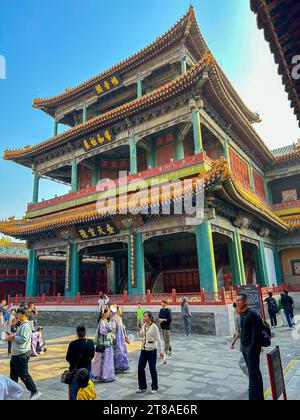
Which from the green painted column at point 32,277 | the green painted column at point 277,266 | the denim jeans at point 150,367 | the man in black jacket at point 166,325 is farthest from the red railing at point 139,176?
the green painted column at point 277,266

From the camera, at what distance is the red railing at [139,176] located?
41.9 ft

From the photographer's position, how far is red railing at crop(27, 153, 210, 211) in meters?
12.8

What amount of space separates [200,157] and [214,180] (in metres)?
2.33

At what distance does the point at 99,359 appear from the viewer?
19.0 ft

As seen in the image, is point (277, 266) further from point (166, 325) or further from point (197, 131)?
point (166, 325)

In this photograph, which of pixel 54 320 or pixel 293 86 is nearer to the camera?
pixel 293 86

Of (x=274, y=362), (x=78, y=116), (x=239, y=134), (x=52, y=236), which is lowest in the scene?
(x=274, y=362)

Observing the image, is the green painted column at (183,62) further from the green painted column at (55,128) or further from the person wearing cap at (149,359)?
the person wearing cap at (149,359)

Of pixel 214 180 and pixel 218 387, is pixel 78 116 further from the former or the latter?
pixel 218 387

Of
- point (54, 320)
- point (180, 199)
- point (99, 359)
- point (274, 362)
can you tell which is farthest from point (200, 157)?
point (54, 320)

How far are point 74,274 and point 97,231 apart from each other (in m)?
2.97

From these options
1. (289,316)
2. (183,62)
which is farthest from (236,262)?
(183,62)

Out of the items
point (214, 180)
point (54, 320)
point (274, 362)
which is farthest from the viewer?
point (54, 320)

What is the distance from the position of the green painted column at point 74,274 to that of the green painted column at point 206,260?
770 centimetres
